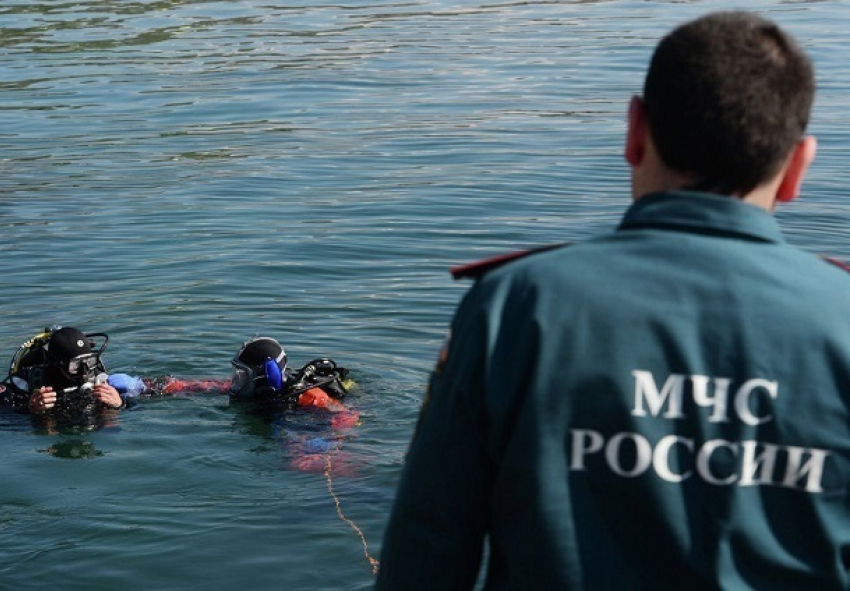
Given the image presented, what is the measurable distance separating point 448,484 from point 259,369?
620 cm

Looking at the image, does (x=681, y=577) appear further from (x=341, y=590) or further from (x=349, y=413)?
(x=349, y=413)

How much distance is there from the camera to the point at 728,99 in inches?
80.7

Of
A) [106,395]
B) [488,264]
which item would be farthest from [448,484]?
[106,395]

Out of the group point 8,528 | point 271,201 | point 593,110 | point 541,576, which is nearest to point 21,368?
point 8,528

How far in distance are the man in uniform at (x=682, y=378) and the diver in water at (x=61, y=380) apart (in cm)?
636

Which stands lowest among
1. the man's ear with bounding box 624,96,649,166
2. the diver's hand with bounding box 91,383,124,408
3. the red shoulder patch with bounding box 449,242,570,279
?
the diver's hand with bounding box 91,383,124,408

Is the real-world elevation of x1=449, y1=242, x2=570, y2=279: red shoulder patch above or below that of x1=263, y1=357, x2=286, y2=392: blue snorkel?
above

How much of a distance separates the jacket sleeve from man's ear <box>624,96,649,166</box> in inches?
12.9

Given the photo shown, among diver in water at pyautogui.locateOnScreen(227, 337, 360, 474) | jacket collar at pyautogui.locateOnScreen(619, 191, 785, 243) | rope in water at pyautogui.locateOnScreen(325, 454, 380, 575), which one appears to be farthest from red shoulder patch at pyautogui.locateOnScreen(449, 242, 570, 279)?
diver in water at pyautogui.locateOnScreen(227, 337, 360, 474)

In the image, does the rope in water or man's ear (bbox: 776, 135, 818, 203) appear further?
the rope in water

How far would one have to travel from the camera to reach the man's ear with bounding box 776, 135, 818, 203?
7.08 feet

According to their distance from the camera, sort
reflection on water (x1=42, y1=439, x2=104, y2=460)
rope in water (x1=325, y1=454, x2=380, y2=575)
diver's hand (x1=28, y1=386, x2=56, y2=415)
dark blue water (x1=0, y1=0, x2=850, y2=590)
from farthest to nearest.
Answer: diver's hand (x1=28, y1=386, x2=56, y2=415) → reflection on water (x1=42, y1=439, x2=104, y2=460) → dark blue water (x1=0, y1=0, x2=850, y2=590) → rope in water (x1=325, y1=454, x2=380, y2=575)

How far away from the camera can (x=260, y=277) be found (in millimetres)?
11055

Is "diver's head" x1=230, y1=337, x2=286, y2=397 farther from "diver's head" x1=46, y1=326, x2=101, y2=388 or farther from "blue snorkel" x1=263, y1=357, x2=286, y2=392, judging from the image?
"diver's head" x1=46, y1=326, x2=101, y2=388
